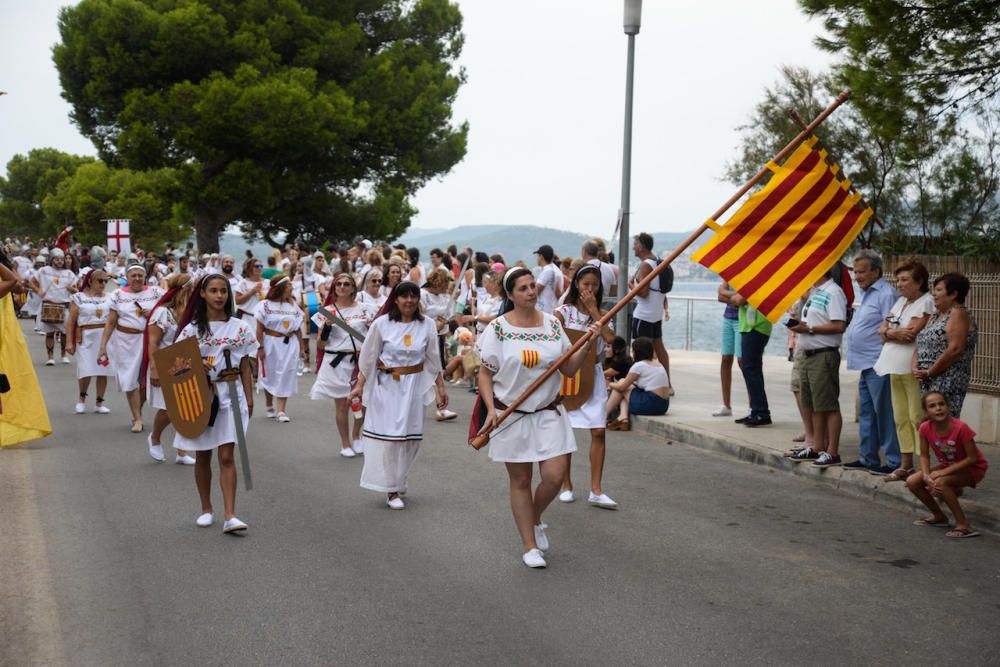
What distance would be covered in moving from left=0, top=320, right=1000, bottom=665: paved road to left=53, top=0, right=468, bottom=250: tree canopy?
31.1 meters

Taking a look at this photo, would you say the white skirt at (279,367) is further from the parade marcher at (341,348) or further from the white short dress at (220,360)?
the white short dress at (220,360)

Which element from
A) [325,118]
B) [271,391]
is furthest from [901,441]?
[325,118]

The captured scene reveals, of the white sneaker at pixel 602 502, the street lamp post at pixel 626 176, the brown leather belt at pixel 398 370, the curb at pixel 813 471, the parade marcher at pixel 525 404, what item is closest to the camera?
the parade marcher at pixel 525 404

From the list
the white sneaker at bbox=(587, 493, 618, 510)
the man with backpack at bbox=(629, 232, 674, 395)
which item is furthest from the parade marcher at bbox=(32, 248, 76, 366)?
the white sneaker at bbox=(587, 493, 618, 510)

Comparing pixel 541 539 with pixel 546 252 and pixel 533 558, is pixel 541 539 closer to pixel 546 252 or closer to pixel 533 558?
pixel 533 558

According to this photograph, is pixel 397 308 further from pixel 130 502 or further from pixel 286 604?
pixel 286 604

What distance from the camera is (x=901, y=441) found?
899 cm

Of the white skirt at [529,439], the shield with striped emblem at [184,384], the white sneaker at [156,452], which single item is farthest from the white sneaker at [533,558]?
the white sneaker at [156,452]

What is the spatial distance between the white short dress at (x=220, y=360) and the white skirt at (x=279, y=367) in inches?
202

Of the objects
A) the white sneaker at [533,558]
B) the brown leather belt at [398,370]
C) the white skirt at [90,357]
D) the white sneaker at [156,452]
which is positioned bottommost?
the white sneaker at [156,452]

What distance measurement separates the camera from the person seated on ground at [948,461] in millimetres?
7574

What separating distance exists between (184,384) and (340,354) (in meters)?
3.75

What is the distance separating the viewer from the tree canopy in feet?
129

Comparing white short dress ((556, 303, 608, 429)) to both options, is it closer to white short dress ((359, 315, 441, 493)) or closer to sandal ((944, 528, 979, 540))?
white short dress ((359, 315, 441, 493))
